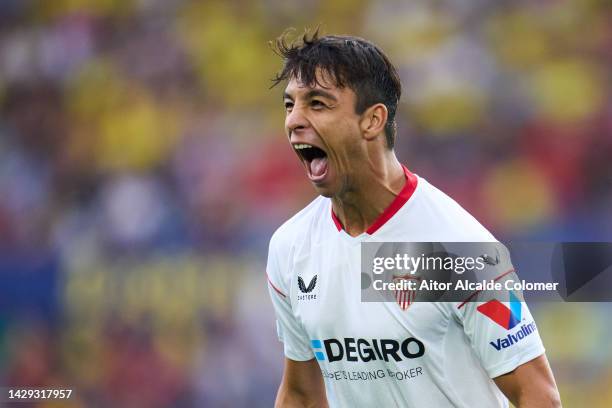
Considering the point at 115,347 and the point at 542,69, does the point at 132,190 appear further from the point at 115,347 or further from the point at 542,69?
the point at 542,69

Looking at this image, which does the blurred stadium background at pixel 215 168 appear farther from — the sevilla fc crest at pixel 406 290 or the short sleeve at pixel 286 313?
the sevilla fc crest at pixel 406 290

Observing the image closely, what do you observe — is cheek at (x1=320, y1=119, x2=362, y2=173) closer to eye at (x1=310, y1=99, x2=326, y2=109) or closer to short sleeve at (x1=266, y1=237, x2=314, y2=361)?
eye at (x1=310, y1=99, x2=326, y2=109)

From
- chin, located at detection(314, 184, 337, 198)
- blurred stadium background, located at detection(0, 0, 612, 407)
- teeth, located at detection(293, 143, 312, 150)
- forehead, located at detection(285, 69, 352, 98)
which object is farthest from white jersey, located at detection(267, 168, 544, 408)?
blurred stadium background, located at detection(0, 0, 612, 407)

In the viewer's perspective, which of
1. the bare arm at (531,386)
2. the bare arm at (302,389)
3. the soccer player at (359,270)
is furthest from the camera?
the bare arm at (302,389)

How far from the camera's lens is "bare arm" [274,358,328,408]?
11.1 ft

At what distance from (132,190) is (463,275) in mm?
4268

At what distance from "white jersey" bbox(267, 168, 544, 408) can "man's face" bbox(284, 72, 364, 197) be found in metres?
0.21

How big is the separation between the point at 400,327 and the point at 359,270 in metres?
0.25

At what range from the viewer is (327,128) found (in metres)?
2.95

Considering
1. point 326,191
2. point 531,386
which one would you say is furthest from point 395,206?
point 531,386

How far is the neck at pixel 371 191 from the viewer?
120 inches

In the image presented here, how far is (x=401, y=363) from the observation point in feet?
9.52

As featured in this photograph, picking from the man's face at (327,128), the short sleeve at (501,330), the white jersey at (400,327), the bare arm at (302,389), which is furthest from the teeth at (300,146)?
the bare arm at (302,389)

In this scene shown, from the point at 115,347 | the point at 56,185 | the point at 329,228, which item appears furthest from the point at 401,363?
the point at 56,185
